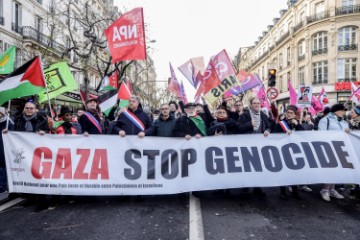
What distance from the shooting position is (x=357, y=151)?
16.9 ft

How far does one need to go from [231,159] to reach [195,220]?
1.30m

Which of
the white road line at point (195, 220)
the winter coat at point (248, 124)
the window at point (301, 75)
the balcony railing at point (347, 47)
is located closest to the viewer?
the white road line at point (195, 220)

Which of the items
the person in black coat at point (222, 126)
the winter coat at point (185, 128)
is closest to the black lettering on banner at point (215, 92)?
the person in black coat at point (222, 126)

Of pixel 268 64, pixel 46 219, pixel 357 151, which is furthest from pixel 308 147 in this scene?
pixel 268 64

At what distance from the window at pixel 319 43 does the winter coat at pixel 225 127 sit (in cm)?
3272

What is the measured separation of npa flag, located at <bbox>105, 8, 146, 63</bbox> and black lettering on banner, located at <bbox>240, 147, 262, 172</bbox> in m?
2.92

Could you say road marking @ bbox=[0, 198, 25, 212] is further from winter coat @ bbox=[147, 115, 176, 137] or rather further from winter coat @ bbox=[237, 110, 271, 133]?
winter coat @ bbox=[237, 110, 271, 133]

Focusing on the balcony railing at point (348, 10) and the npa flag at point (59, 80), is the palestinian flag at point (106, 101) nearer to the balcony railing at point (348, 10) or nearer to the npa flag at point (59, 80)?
the npa flag at point (59, 80)

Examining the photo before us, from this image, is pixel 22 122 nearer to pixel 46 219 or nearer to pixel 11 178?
pixel 11 178

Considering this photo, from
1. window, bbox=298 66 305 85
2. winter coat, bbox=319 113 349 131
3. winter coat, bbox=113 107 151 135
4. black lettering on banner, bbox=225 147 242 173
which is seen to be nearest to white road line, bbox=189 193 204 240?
black lettering on banner, bbox=225 147 242 173

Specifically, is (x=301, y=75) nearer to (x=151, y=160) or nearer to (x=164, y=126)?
(x=164, y=126)

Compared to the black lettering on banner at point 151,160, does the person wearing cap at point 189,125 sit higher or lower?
higher

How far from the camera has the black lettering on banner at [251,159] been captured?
199 inches

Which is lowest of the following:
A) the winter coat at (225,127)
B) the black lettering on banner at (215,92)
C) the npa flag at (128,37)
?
the winter coat at (225,127)
